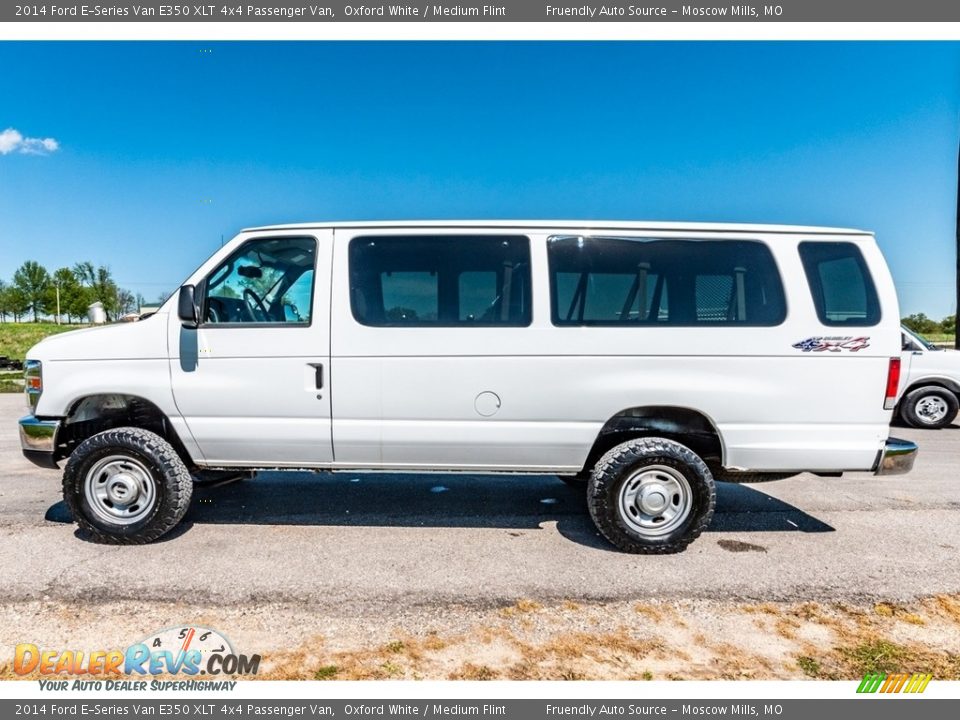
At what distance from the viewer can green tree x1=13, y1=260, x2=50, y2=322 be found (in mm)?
70500

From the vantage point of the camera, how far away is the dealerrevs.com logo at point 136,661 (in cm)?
260

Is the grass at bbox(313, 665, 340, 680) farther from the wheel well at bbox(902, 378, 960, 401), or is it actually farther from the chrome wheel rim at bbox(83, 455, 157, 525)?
the wheel well at bbox(902, 378, 960, 401)

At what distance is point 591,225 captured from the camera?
3947 mm

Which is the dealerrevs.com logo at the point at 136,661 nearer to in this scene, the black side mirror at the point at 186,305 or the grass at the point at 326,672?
the grass at the point at 326,672

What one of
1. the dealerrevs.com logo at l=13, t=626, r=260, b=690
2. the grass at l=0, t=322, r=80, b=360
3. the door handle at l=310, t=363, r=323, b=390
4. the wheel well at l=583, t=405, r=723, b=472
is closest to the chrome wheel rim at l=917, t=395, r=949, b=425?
the wheel well at l=583, t=405, r=723, b=472

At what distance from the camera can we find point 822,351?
3.75 metres

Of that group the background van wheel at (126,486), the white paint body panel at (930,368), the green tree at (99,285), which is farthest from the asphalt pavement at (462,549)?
the green tree at (99,285)

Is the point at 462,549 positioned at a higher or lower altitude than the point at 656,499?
lower

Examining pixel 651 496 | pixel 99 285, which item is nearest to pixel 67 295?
pixel 99 285

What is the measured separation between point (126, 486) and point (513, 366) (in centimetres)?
288

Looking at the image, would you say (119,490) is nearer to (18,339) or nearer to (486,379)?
(486,379)

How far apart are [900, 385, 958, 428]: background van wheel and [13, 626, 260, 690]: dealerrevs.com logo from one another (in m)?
10.6

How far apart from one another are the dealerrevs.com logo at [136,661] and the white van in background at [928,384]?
Result: 10365 millimetres

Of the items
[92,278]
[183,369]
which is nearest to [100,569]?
[183,369]
